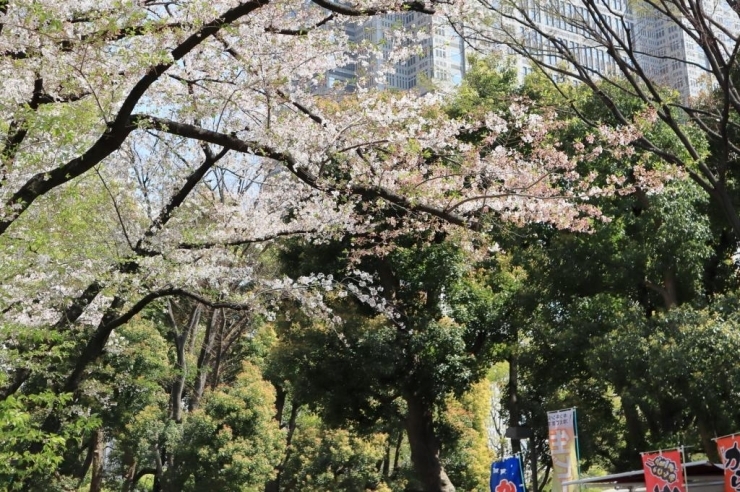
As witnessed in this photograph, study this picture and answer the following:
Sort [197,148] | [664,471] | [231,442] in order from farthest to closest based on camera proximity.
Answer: [231,442], [197,148], [664,471]

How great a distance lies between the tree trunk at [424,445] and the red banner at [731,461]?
7.24m

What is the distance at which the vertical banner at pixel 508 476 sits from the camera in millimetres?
9602

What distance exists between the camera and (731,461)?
24.5 ft

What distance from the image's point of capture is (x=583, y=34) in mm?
8578

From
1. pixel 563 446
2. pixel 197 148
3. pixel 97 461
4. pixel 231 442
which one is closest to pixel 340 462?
pixel 231 442

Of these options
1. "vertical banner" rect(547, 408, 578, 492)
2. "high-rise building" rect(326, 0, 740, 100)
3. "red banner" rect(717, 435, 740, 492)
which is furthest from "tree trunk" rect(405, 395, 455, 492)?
"red banner" rect(717, 435, 740, 492)

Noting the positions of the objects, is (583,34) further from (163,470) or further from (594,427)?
A: (163,470)

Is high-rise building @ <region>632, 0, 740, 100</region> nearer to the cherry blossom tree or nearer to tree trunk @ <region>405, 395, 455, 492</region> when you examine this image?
the cherry blossom tree

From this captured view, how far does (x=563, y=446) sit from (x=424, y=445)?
5.15m

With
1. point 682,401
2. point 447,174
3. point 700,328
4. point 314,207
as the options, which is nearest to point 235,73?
point 447,174

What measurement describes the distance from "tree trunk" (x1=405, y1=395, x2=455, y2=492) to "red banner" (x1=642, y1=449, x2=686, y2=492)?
6435 millimetres

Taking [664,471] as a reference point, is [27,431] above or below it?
above

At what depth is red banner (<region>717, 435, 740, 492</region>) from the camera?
7.37 metres

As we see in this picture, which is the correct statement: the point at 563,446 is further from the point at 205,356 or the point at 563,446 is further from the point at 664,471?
the point at 205,356
